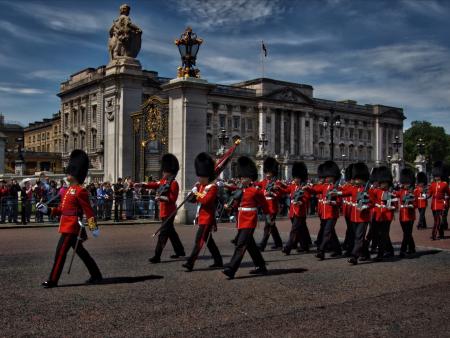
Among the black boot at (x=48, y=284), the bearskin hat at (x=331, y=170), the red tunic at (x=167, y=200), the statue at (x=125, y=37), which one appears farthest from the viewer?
the statue at (x=125, y=37)

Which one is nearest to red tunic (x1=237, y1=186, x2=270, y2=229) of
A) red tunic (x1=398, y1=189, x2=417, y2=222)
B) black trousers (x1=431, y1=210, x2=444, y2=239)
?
red tunic (x1=398, y1=189, x2=417, y2=222)

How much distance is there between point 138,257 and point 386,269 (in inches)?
174

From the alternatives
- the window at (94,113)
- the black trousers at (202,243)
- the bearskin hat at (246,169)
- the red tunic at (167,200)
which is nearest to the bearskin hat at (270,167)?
the red tunic at (167,200)

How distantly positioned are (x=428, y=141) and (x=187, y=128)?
109850mm

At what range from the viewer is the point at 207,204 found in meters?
9.95

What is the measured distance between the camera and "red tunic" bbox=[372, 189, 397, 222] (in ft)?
39.1

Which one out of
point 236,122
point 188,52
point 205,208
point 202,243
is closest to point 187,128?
point 188,52

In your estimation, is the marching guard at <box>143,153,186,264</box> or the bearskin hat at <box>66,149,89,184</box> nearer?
the bearskin hat at <box>66,149,89,184</box>

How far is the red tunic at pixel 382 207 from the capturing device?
39.1 ft

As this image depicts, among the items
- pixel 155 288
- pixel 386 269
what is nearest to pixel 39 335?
pixel 155 288

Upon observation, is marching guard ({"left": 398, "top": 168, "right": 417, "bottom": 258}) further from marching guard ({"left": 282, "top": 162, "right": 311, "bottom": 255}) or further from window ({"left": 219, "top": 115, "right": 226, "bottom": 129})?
window ({"left": 219, "top": 115, "right": 226, "bottom": 129})

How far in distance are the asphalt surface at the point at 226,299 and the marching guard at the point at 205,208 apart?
0.31 meters

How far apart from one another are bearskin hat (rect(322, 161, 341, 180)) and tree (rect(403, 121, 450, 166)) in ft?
359

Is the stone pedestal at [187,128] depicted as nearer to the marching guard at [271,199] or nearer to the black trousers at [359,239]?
the marching guard at [271,199]
